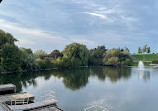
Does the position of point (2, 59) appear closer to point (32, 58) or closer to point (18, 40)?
point (18, 40)

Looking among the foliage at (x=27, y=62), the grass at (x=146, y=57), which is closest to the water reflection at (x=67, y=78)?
the foliage at (x=27, y=62)

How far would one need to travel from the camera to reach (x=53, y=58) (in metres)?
66.3

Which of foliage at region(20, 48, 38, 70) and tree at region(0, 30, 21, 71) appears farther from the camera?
foliage at region(20, 48, 38, 70)

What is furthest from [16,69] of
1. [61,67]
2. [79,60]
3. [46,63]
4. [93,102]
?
[93,102]

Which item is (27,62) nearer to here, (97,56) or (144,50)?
(97,56)

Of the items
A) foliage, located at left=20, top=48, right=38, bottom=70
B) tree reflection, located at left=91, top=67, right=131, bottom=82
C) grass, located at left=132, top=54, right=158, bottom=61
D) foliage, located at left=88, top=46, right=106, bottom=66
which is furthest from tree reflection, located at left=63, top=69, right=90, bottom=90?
grass, located at left=132, top=54, right=158, bottom=61

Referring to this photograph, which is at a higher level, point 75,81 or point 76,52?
point 76,52

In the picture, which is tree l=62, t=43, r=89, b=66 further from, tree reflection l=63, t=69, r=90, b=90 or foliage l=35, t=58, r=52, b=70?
tree reflection l=63, t=69, r=90, b=90

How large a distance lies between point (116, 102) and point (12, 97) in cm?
1009

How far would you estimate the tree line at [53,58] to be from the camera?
1564 inches

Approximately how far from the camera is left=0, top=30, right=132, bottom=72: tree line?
3972cm

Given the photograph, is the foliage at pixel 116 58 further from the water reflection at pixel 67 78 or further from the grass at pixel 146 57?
the water reflection at pixel 67 78

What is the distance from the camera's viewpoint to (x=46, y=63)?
176 feet

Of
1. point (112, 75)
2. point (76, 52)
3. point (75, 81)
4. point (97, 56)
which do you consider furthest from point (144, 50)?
point (75, 81)
